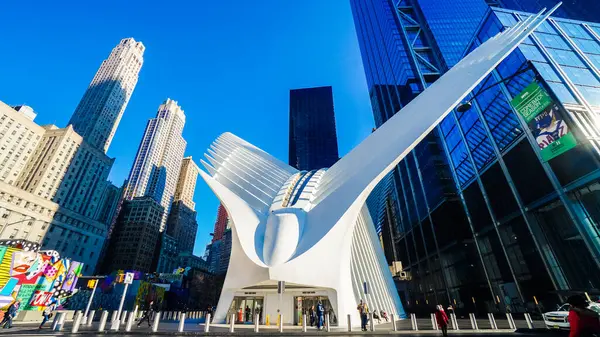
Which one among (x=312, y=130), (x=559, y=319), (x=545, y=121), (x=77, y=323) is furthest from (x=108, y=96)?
(x=559, y=319)

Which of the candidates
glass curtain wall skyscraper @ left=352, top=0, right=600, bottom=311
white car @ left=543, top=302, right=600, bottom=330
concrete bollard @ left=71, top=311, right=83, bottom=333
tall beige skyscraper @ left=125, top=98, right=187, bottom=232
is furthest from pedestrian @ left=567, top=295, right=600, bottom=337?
tall beige skyscraper @ left=125, top=98, right=187, bottom=232

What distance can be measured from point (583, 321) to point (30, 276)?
33.5m

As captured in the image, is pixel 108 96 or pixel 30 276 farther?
pixel 108 96

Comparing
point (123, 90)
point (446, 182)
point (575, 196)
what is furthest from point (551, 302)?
point (123, 90)

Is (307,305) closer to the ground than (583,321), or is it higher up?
higher up

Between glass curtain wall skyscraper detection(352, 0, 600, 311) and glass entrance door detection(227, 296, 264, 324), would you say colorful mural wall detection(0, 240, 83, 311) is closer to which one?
glass entrance door detection(227, 296, 264, 324)

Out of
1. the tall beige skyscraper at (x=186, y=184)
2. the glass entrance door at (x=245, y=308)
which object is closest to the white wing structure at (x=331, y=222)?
the glass entrance door at (x=245, y=308)

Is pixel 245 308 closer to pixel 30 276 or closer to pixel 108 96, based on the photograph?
pixel 30 276

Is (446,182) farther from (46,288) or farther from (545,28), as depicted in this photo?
(46,288)

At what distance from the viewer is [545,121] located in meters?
21.3

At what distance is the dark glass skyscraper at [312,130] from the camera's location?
111m

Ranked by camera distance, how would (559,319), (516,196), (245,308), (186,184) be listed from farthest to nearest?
(186,184) < (516,196) < (245,308) < (559,319)

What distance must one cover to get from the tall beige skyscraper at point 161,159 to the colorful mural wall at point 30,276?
110661 millimetres

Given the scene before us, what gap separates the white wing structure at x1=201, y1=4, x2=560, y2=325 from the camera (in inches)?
645
